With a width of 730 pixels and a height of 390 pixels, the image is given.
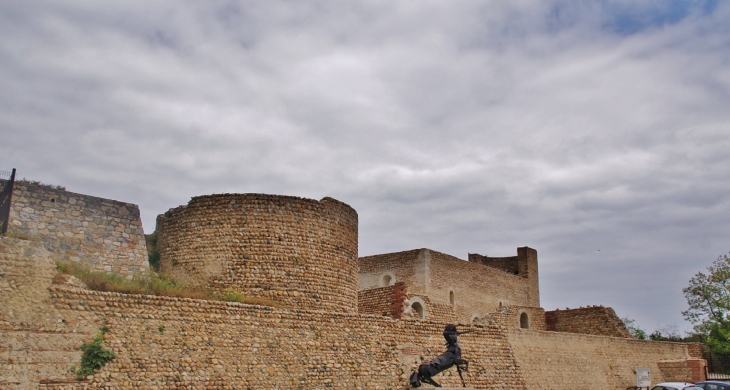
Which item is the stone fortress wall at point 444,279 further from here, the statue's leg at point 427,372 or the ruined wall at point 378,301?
the statue's leg at point 427,372

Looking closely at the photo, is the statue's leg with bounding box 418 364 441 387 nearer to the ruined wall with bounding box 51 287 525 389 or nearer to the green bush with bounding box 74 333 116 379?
the ruined wall with bounding box 51 287 525 389

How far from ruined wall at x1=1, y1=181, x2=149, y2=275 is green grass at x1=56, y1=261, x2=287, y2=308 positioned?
438mm

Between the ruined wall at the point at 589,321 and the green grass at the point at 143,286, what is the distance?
17.0 metres

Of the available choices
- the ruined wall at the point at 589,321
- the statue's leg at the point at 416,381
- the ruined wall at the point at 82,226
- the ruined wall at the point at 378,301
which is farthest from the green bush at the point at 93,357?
the ruined wall at the point at 589,321

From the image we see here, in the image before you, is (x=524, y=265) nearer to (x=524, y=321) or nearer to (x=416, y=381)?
(x=524, y=321)

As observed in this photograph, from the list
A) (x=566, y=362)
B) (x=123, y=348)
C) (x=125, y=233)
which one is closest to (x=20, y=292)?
(x=123, y=348)

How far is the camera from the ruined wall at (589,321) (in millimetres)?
28844

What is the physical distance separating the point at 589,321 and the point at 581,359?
19.0ft

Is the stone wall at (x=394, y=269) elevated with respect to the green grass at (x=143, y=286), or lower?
elevated

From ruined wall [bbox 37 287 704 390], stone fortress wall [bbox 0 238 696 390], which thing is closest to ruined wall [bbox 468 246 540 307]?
ruined wall [bbox 37 287 704 390]

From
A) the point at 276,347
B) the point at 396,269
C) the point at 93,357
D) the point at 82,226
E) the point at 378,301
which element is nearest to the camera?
the point at 93,357

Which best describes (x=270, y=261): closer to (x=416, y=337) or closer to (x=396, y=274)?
(x=416, y=337)

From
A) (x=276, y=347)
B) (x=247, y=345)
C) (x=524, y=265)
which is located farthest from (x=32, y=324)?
(x=524, y=265)

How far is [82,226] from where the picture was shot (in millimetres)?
15555
